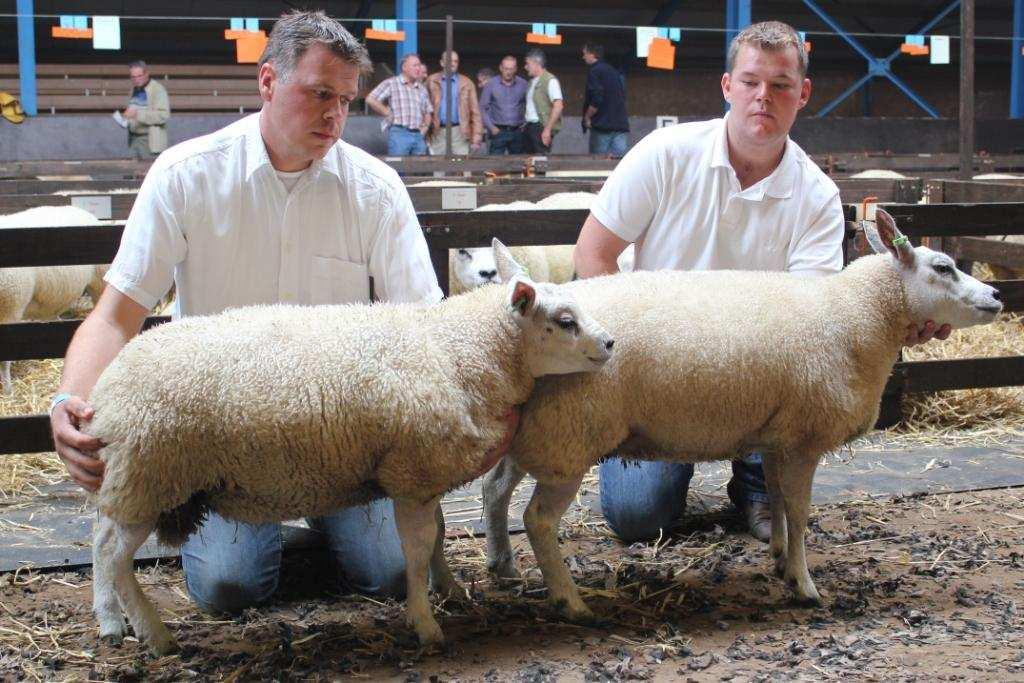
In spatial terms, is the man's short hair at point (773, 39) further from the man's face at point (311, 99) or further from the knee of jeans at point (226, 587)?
the knee of jeans at point (226, 587)

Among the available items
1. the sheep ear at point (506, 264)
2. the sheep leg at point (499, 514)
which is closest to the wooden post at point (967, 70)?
the sheep leg at point (499, 514)

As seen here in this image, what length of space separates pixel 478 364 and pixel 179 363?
0.72 metres

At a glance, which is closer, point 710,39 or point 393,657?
point 393,657

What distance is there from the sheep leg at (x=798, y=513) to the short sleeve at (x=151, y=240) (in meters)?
1.82

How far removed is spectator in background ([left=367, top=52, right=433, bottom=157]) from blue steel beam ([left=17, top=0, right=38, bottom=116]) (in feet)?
14.9

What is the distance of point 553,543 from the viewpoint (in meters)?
3.14

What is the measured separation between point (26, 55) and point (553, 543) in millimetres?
13235

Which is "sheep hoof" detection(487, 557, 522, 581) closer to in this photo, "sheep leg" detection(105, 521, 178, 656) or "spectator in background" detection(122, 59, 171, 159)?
"sheep leg" detection(105, 521, 178, 656)

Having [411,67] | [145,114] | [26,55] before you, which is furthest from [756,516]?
[26,55]

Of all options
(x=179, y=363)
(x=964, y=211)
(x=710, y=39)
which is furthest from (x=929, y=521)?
(x=710, y=39)

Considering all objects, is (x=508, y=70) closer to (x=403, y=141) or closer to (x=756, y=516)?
(x=403, y=141)

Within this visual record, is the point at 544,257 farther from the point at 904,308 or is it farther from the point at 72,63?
the point at 72,63

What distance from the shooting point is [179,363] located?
266cm

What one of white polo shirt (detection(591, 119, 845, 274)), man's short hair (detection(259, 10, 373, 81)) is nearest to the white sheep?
man's short hair (detection(259, 10, 373, 81))
